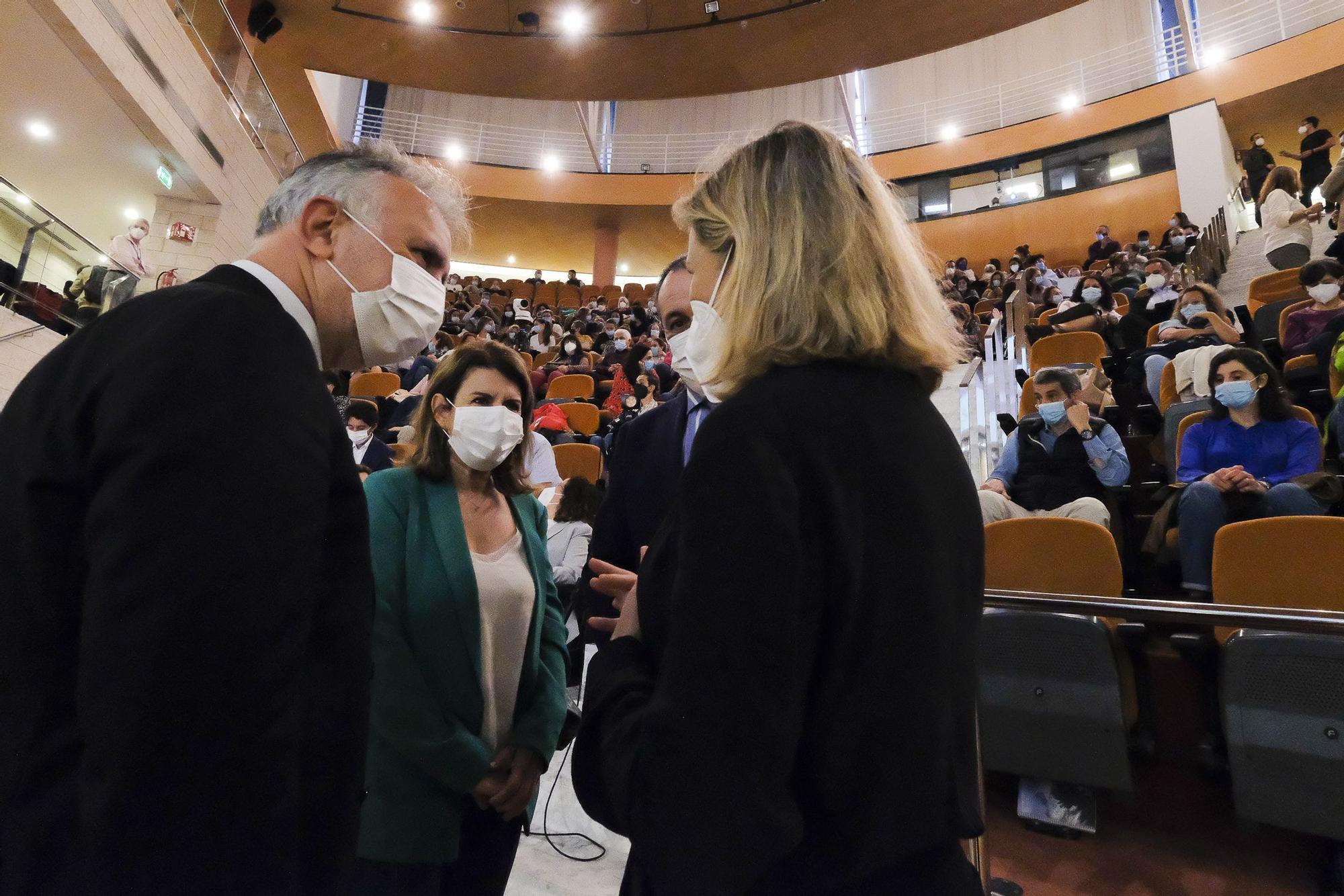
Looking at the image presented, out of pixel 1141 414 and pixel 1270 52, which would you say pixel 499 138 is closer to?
pixel 1270 52

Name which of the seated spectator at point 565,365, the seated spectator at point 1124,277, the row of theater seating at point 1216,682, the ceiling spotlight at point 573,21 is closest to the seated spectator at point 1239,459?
the row of theater seating at point 1216,682

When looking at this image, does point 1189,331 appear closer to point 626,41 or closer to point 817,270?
point 817,270

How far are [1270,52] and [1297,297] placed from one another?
1056cm

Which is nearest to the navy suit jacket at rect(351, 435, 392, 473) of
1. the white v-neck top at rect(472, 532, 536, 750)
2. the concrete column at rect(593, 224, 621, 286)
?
the white v-neck top at rect(472, 532, 536, 750)

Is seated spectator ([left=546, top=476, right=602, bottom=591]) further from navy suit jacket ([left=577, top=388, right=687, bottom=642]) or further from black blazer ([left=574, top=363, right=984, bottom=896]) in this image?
black blazer ([left=574, top=363, right=984, bottom=896])

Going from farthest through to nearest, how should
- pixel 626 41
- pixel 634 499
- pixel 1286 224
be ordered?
pixel 626 41
pixel 1286 224
pixel 634 499

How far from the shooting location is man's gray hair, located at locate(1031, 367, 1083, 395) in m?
3.46

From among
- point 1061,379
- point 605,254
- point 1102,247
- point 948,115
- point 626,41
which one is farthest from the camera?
point 605,254

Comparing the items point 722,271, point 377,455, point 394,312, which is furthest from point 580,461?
point 722,271

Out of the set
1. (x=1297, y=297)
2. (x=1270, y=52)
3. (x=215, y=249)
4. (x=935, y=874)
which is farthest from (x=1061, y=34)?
(x=935, y=874)

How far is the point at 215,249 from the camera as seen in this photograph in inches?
328

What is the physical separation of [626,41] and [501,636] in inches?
410

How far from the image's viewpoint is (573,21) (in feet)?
31.6

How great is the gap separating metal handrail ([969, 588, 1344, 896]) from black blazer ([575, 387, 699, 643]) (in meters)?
0.76
